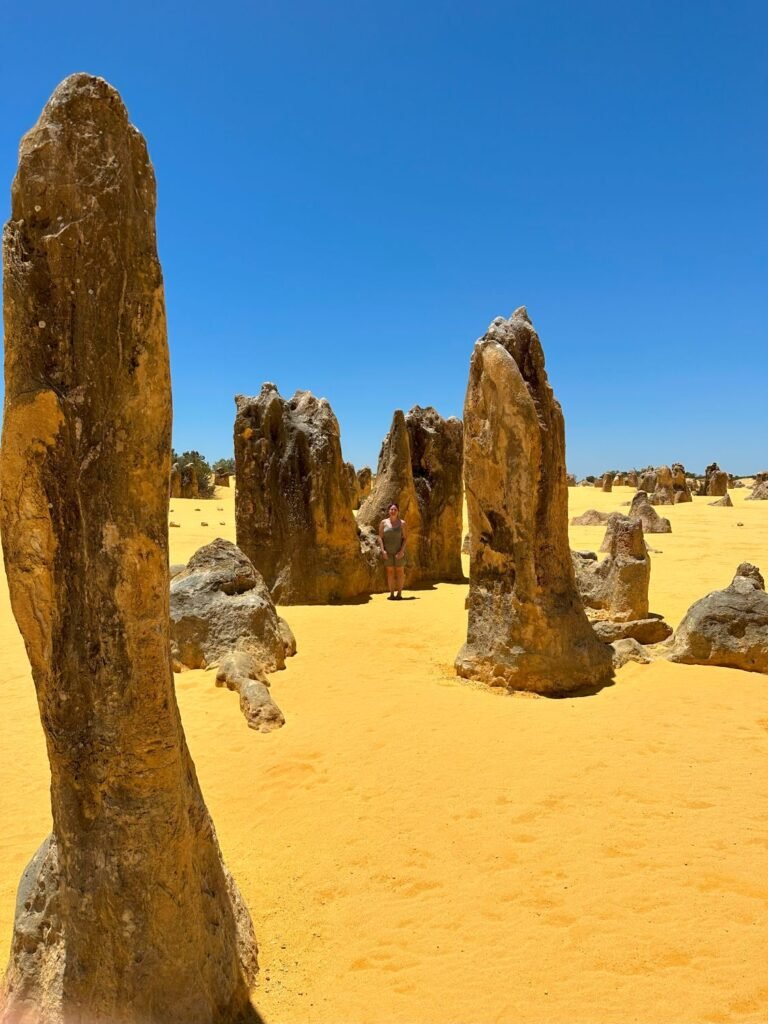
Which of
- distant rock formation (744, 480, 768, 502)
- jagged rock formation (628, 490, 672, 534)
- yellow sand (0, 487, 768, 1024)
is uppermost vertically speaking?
distant rock formation (744, 480, 768, 502)

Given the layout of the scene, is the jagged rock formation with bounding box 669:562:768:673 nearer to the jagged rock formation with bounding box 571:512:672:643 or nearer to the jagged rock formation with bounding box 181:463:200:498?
the jagged rock formation with bounding box 571:512:672:643

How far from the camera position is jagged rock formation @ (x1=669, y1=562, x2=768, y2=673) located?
689 centimetres

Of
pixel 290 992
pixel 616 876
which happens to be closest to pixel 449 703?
pixel 616 876

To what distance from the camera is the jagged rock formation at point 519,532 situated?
6.60m

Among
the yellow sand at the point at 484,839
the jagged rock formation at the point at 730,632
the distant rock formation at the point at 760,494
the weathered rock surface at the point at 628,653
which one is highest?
the distant rock formation at the point at 760,494

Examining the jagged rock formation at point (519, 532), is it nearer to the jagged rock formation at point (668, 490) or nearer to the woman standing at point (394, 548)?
the woman standing at point (394, 548)

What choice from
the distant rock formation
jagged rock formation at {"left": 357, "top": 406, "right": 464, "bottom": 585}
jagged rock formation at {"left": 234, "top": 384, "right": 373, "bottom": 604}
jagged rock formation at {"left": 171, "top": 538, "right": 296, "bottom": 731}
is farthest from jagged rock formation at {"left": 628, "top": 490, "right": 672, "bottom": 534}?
the distant rock formation

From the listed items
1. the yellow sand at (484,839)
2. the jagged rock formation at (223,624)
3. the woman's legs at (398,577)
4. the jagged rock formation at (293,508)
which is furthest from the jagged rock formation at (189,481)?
the yellow sand at (484,839)

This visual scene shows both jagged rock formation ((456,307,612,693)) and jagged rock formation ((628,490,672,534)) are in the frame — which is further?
jagged rock formation ((628,490,672,534))

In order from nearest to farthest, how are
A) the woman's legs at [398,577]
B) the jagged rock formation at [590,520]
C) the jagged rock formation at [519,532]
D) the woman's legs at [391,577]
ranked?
the jagged rock formation at [519,532] → the woman's legs at [391,577] → the woman's legs at [398,577] → the jagged rock formation at [590,520]

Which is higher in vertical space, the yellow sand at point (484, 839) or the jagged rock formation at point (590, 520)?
the jagged rock formation at point (590, 520)

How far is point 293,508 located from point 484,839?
768 centimetres

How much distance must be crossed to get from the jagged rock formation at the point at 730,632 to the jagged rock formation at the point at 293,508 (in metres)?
5.61

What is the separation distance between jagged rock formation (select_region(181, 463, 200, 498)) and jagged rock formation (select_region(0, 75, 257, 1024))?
110 feet
